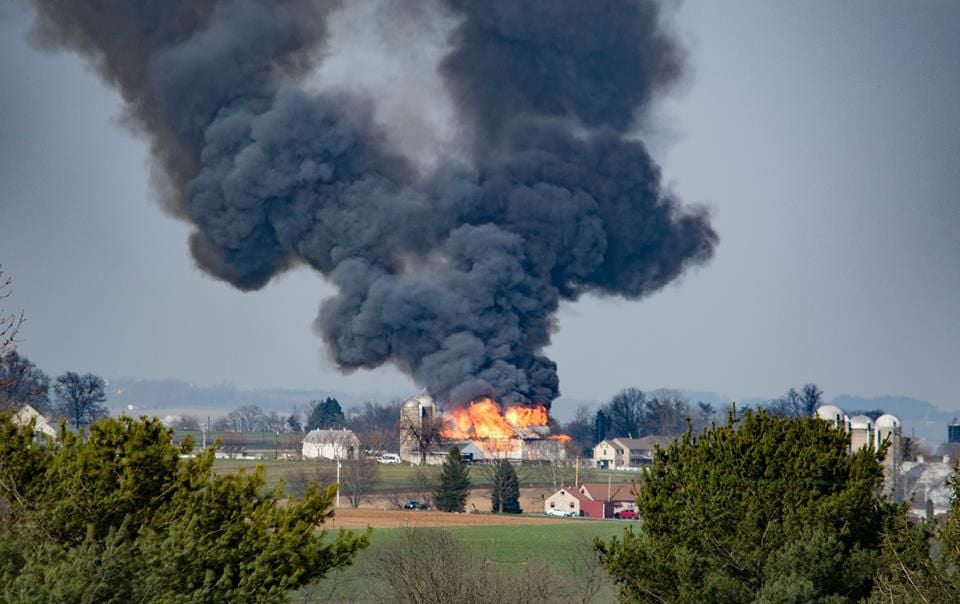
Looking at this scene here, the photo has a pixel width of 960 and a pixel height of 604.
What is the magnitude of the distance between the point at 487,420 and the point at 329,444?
1793 cm

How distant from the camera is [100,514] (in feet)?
41.4

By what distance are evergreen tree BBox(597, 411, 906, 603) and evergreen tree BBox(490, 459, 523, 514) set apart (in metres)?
42.7

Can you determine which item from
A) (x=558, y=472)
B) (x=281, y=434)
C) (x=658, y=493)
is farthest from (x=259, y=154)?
(x=658, y=493)

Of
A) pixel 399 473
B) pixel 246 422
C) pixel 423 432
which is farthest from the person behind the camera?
pixel 246 422

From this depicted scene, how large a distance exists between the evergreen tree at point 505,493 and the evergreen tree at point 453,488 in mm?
2273

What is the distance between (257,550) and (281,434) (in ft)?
383

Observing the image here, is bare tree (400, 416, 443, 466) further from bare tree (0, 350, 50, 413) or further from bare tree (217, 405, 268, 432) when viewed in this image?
bare tree (217, 405, 268, 432)

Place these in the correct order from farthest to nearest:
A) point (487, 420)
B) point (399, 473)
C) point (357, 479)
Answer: point (487, 420) → point (399, 473) → point (357, 479)

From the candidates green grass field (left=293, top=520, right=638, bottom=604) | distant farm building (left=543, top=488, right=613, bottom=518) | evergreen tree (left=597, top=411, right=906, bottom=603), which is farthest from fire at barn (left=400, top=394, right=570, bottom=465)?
evergreen tree (left=597, top=411, right=906, bottom=603)

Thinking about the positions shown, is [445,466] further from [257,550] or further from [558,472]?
[257,550]

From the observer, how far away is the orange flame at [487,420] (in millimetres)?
81375

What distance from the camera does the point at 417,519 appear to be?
50.1 metres

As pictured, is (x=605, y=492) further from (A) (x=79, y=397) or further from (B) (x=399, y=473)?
(A) (x=79, y=397)

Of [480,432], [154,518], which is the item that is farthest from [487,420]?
[154,518]
